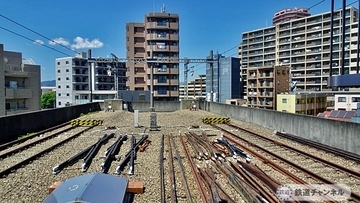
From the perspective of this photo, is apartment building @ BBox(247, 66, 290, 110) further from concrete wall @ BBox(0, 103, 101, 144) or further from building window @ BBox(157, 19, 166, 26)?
concrete wall @ BBox(0, 103, 101, 144)

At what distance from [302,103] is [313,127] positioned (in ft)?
109

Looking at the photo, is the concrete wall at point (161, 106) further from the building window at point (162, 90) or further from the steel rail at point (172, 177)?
the steel rail at point (172, 177)

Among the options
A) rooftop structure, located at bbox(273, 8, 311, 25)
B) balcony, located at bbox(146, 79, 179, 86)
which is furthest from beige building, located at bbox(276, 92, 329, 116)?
rooftop structure, located at bbox(273, 8, 311, 25)

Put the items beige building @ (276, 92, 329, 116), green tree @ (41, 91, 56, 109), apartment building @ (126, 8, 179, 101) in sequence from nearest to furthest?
beige building @ (276, 92, 329, 116), apartment building @ (126, 8, 179, 101), green tree @ (41, 91, 56, 109)

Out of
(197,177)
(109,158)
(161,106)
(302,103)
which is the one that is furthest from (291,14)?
(197,177)

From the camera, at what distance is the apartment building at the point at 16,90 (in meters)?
25.3

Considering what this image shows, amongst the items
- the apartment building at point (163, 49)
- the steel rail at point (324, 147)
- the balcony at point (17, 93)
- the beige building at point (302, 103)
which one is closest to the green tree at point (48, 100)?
the apartment building at point (163, 49)

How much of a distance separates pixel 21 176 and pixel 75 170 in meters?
1.30

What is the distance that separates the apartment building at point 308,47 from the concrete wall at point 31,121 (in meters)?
48.1

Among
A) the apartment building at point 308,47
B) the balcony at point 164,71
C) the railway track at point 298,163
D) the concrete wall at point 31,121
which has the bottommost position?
the railway track at point 298,163

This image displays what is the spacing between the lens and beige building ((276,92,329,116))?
132ft

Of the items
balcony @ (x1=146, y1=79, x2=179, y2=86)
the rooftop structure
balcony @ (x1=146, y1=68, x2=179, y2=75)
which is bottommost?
balcony @ (x1=146, y1=79, x2=179, y2=86)

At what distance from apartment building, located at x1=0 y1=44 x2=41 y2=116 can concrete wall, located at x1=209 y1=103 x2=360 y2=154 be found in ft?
77.6

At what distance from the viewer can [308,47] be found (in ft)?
181
